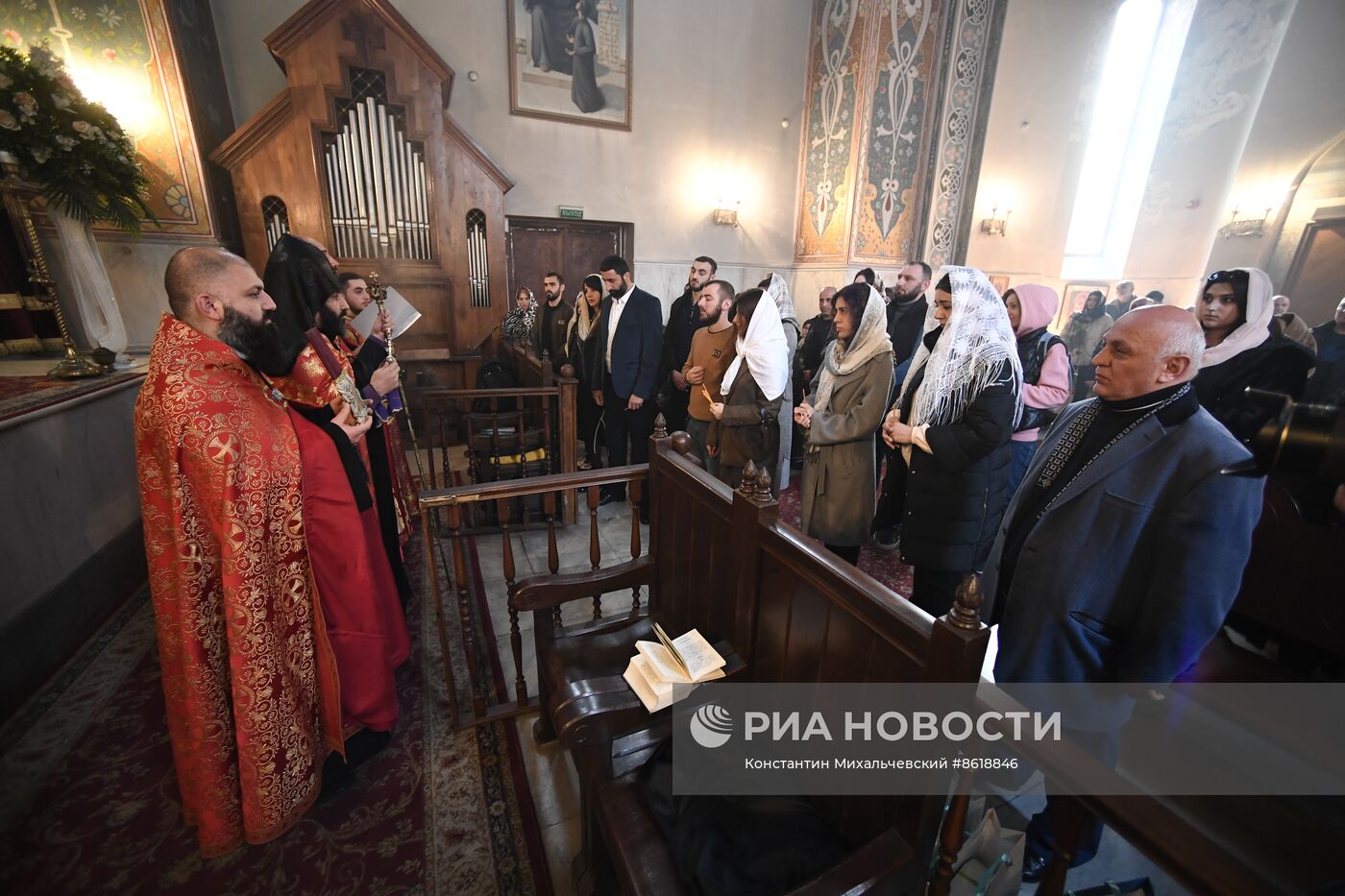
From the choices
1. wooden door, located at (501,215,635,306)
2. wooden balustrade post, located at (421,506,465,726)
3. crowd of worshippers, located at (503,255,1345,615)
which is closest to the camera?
wooden balustrade post, located at (421,506,465,726)

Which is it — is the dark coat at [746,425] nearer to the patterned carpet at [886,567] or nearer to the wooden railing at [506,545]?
the patterned carpet at [886,567]

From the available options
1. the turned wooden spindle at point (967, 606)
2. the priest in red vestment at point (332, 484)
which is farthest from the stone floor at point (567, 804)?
the turned wooden spindle at point (967, 606)

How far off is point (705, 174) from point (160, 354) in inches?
268

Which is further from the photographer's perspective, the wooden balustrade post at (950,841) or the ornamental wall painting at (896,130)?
the ornamental wall painting at (896,130)

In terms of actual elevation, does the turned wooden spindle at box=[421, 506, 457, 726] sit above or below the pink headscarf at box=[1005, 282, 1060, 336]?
below

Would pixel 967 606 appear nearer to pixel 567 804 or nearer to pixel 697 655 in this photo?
pixel 697 655

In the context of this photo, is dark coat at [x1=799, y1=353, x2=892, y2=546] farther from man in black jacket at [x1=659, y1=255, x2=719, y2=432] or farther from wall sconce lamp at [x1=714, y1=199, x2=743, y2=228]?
wall sconce lamp at [x1=714, y1=199, x2=743, y2=228]

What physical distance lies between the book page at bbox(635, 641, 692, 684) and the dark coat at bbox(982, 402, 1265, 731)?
2.92ft

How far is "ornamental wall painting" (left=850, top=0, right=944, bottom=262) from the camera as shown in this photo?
609 cm

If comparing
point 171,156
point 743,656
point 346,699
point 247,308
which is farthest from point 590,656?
point 171,156

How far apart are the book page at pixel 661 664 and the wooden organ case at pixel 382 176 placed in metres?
4.75

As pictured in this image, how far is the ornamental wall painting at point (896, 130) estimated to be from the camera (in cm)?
609

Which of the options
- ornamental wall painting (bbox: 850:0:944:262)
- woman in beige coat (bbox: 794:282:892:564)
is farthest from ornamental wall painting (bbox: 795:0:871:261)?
woman in beige coat (bbox: 794:282:892:564)

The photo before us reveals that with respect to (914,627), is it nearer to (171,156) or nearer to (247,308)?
(247,308)
